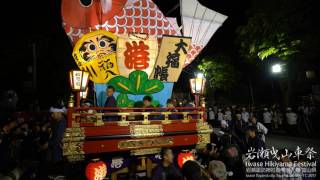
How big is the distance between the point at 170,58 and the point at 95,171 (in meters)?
4.76

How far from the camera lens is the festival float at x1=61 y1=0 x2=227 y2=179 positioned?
6.61 meters

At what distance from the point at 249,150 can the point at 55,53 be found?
1927cm

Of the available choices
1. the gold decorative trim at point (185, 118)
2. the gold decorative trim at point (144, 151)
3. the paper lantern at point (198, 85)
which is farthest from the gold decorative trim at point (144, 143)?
the paper lantern at point (198, 85)

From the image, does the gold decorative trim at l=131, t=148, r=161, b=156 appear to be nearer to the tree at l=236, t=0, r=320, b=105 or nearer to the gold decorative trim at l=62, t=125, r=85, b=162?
the gold decorative trim at l=62, t=125, r=85, b=162

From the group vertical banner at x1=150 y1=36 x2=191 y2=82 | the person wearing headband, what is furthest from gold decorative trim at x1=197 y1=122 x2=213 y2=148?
the person wearing headband

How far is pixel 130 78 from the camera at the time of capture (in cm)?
927

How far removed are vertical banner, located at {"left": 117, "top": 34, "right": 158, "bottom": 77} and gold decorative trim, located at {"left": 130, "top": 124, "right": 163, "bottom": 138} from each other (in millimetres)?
2659

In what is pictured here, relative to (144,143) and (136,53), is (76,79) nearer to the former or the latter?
(144,143)

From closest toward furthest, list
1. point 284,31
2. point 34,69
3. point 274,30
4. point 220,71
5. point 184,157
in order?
point 184,157, point 284,31, point 274,30, point 34,69, point 220,71

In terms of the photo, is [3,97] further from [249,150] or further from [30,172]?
[249,150]

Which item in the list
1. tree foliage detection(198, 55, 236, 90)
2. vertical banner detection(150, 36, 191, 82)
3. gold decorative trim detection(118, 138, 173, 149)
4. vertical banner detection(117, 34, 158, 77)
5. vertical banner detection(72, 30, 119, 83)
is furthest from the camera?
tree foliage detection(198, 55, 236, 90)

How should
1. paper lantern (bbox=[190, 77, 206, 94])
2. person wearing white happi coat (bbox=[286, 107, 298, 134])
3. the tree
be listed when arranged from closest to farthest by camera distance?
paper lantern (bbox=[190, 77, 206, 94])
the tree
person wearing white happi coat (bbox=[286, 107, 298, 134])

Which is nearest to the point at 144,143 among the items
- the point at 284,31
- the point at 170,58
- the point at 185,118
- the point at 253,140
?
the point at 185,118

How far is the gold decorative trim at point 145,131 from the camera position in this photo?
6.95 m
